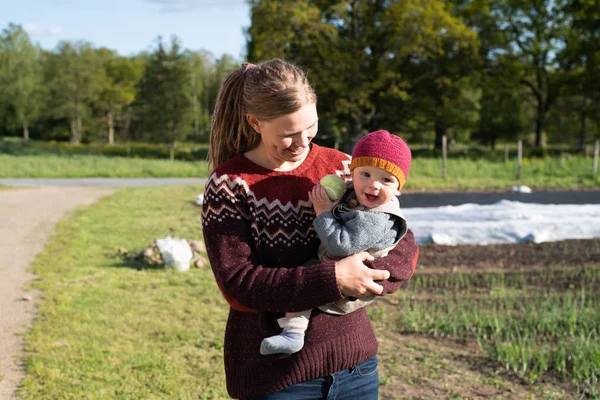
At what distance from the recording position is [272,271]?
159cm

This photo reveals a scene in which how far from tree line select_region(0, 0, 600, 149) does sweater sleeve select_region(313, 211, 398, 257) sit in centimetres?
2044

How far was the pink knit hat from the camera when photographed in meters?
1.68

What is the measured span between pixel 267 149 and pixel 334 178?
0.18 metres

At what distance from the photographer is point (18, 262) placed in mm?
7199

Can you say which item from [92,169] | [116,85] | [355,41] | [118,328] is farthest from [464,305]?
[116,85]

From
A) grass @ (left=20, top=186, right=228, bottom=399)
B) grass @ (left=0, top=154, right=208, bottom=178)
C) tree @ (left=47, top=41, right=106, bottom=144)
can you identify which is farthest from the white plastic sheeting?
tree @ (left=47, top=41, right=106, bottom=144)

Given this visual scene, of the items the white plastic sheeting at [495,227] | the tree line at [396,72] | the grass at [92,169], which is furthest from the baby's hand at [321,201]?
the tree line at [396,72]

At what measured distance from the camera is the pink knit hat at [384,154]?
1.68 meters

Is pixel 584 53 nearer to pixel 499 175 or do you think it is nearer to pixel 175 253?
pixel 499 175

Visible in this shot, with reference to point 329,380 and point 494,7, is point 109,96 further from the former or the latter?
point 329,380

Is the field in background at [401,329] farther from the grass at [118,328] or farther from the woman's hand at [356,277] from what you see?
the woman's hand at [356,277]

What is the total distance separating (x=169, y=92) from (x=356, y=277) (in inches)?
1228

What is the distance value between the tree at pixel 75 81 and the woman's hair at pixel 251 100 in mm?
41781

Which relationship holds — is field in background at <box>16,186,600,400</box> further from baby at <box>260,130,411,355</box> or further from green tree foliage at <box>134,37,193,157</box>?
green tree foliage at <box>134,37,193,157</box>
